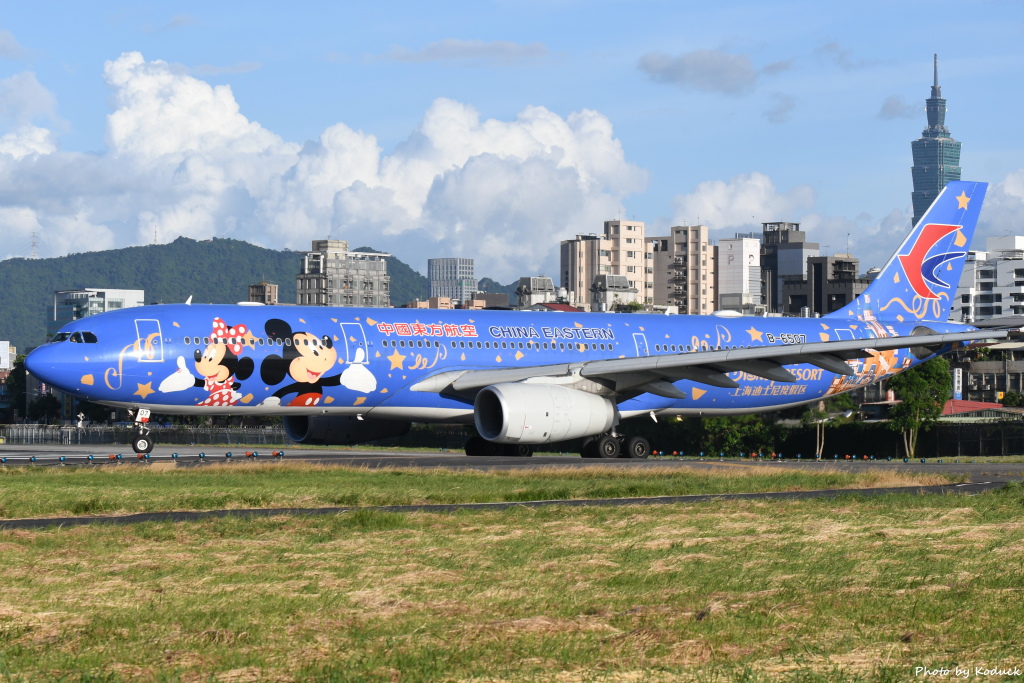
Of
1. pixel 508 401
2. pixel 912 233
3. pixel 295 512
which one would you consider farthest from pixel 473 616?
pixel 912 233

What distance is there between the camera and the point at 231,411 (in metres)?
33.4

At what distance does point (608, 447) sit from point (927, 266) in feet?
54.4

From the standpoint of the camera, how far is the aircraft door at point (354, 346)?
34.1 metres

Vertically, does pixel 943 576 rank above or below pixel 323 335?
below

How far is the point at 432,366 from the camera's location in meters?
35.5

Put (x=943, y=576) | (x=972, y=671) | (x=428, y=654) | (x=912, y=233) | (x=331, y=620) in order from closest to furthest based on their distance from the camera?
(x=972, y=671) → (x=428, y=654) → (x=331, y=620) → (x=943, y=576) → (x=912, y=233)

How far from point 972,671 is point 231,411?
26791 millimetres

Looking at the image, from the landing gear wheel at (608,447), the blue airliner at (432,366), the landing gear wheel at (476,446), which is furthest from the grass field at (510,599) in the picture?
the landing gear wheel at (476,446)

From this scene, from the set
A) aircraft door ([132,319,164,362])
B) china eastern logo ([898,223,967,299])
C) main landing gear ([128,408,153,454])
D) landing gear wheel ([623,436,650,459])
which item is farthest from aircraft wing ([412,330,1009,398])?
china eastern logo ([898,223,967,299])

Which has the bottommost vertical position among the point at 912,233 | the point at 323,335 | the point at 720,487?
the point at 720,487

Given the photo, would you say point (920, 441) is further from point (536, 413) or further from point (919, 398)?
point (536, 413)

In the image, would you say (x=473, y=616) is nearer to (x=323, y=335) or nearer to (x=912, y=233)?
(x=323, y=335)

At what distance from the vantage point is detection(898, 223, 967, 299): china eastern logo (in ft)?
153

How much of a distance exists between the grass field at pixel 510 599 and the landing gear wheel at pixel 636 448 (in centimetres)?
1919
